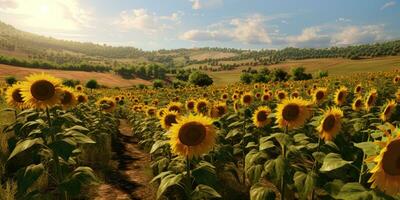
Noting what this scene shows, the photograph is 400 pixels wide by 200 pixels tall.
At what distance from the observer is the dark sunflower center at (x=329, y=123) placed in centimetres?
585

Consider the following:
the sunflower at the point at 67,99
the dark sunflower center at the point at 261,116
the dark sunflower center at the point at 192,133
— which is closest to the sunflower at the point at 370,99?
the dark sunflower center at the point at 261,116

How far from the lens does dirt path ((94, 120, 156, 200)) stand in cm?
854

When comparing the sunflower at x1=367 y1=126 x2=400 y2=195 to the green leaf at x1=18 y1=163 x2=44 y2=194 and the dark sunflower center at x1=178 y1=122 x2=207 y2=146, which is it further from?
the green leaf at x1=18 y1=163 x2=44 y2=194

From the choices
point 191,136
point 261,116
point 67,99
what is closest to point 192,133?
point 191,136

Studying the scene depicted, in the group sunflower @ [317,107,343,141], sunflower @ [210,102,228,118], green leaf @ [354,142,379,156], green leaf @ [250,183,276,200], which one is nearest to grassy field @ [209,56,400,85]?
sunflower @ [210,102,228,118]

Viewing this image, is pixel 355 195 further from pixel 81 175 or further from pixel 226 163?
pixel 226 163

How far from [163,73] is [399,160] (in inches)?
7241

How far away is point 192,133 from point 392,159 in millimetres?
2764

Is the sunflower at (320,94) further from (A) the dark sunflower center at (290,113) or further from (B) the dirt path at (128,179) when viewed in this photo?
(B) the dirt path at (128,179)

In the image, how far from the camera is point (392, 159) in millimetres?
3002

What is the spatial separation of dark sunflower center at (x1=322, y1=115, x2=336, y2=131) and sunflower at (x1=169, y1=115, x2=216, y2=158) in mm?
2068

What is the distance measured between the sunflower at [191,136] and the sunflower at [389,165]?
256 centimetres

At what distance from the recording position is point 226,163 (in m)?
7.80

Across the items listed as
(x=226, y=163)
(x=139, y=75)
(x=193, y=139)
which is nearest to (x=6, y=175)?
(x=226, y=163)
